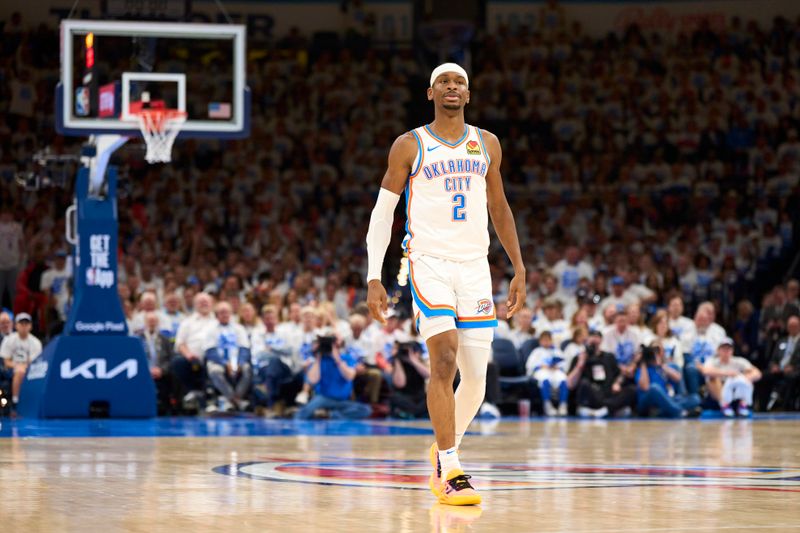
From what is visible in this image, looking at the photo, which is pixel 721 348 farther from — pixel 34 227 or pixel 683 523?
pixel 683 523

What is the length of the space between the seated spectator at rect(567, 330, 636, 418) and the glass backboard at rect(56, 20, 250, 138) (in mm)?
6577

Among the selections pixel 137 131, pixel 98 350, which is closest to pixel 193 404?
pixel 98 350

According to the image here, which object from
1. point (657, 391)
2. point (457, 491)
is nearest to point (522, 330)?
point (657, 391)

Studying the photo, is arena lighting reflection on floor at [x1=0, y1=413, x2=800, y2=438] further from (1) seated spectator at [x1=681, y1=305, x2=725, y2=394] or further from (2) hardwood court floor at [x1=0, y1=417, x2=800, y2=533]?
(1) seated spectator at [x1=681, y1=305, x2=725, y2=394]

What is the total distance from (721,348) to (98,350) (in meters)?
9.33

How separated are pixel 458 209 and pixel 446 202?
3.3 inches

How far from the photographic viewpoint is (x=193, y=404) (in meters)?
19.0

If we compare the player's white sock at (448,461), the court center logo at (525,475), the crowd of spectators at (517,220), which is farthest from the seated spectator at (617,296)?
the player's white sock at (448,461)

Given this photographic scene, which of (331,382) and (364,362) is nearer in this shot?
(331,382)

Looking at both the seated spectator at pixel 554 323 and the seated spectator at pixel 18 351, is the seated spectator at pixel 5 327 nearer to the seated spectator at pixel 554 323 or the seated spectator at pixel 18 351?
the seated spectator at pixel 18 351

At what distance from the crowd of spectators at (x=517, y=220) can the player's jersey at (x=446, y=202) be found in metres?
10.5

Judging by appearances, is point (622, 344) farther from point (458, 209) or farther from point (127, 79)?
point (458, 209)

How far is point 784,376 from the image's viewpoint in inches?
835

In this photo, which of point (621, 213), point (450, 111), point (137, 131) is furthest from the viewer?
point (621, 213)
